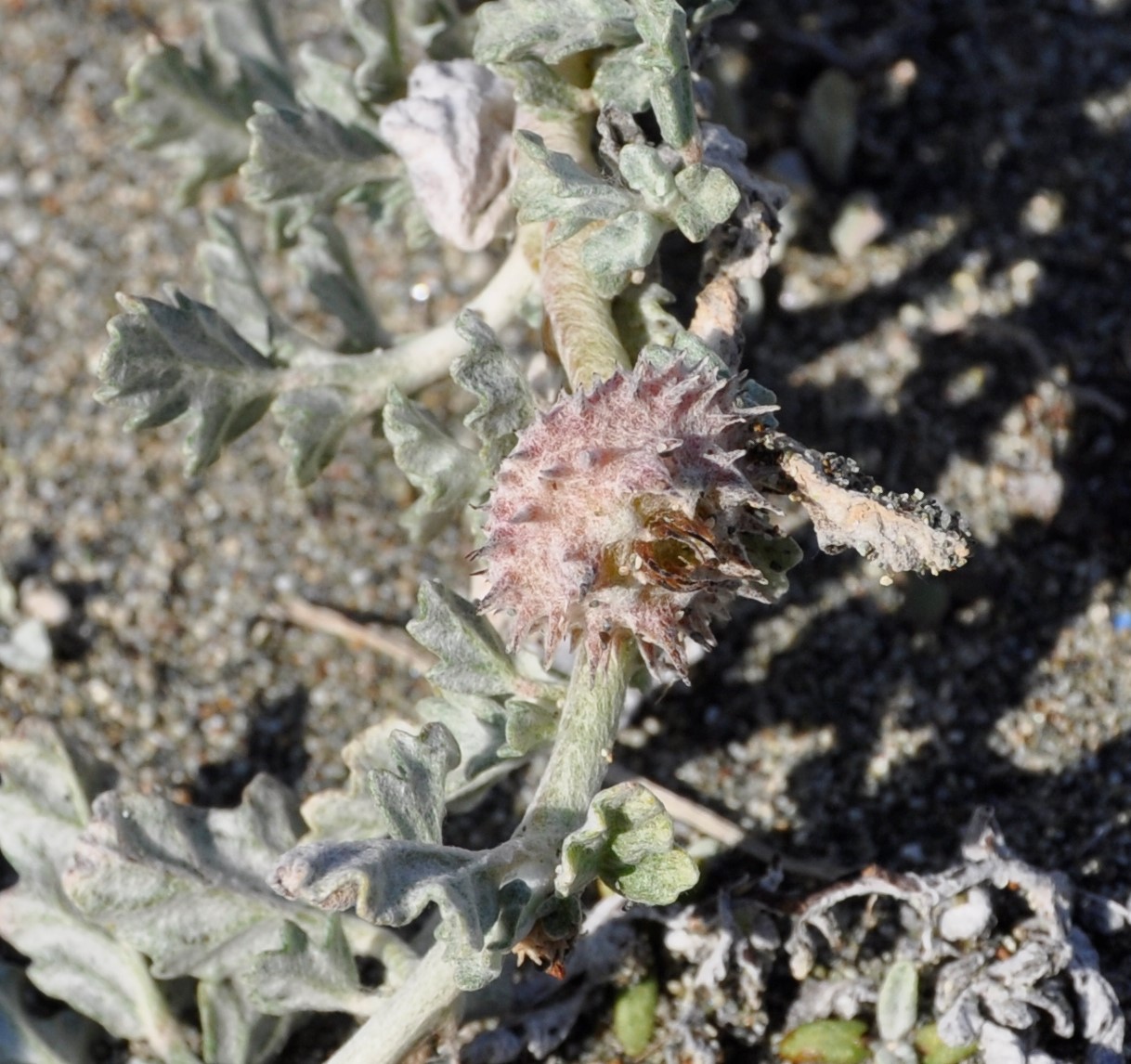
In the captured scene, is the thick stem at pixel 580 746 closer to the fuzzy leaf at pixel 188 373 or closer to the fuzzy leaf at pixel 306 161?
the fuzzy leaf at pixel 188 373

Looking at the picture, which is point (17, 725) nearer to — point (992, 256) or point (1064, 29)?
point (992, 256)

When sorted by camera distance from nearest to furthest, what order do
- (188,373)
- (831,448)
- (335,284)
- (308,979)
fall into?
1. (308,979)
2. (188,373)
3. (335,284)
4. (831,448)

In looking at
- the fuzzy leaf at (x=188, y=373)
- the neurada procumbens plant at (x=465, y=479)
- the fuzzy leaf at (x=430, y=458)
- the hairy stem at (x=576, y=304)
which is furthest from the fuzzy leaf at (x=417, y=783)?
the fuzzy leaf at (x=188, y=373)

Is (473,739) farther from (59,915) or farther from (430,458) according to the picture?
(59,915)

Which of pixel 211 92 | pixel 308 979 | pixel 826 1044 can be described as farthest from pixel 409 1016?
pixel 211 92

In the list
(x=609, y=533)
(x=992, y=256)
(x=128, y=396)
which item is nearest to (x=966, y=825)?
(x=609, y=533)

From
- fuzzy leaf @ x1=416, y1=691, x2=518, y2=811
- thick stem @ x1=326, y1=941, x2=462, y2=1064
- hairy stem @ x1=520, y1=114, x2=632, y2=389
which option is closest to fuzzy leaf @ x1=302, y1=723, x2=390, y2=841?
fuzzy leaf @ x1=416, y1=691, x2=518, y2=811
